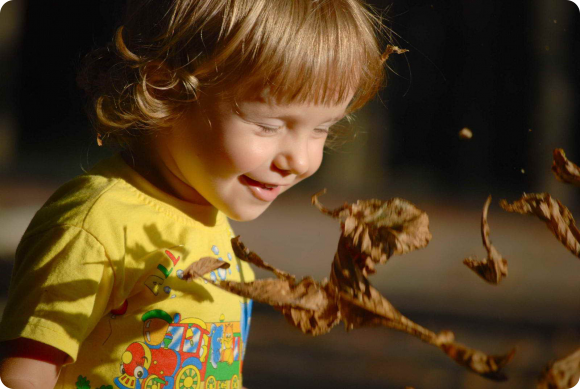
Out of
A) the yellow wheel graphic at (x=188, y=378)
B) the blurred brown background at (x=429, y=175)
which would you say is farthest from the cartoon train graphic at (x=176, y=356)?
the blurred brown background at (x=429, y=175)

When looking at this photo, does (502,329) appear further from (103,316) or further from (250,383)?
(103,316)

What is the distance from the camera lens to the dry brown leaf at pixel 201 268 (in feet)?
2.99

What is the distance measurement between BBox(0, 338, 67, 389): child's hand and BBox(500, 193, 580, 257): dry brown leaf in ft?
2.27

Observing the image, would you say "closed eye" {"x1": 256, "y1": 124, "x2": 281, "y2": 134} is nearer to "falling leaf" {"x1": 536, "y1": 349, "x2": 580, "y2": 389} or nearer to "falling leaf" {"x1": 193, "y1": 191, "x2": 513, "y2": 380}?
"falling leaf" {"x1": 193, "y1": 191, "x2": 513, "y2": 380}

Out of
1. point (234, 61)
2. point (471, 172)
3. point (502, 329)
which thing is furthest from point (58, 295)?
point (471, 172)

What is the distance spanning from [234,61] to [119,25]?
0.34 metres

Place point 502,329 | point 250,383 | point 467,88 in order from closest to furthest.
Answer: point 250,383 → point 502,329 → point 467,88

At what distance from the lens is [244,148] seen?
1104 mm

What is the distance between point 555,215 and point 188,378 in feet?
2.09

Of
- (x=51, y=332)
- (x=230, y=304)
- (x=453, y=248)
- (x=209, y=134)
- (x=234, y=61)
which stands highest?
(x=453, y=248)

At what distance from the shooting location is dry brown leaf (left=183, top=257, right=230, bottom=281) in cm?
91

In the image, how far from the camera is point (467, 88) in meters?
6.20

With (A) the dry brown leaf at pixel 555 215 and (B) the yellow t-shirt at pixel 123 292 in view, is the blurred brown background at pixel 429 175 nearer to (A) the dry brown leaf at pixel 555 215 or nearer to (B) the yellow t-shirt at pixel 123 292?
(B) the yellow t-shirt at pixel 123 292

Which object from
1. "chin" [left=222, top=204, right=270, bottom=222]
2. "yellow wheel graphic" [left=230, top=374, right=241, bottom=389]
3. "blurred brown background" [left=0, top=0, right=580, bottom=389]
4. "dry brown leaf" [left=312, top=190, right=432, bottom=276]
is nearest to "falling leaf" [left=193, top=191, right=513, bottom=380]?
"dry brown leaf" [left=312, top=190, right=432, bottom=276]
